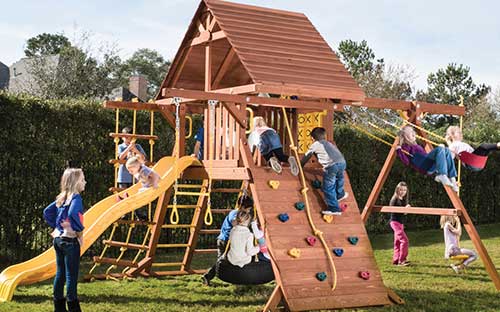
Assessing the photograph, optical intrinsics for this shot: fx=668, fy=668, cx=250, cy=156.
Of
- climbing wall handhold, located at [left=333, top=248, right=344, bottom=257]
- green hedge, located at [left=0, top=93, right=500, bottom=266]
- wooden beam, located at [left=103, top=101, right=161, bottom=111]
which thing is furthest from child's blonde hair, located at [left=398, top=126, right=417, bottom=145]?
green hedge, located at [left=0, top=93, right=500, bottom=266]

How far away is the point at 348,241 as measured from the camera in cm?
834

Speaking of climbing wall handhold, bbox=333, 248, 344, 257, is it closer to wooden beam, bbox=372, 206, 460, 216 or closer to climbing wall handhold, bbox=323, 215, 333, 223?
climbing wall handhold, bbox=323, 215, 333, 223

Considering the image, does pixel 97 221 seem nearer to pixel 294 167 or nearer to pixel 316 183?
pixel 294 167

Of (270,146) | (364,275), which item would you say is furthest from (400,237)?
(270,146)

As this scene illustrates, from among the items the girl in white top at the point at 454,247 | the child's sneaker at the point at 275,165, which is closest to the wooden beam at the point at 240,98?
the child's sneaker at the point at 275,165

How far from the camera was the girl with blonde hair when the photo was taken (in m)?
7.12

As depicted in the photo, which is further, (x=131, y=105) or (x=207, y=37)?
(x=131, y=105)

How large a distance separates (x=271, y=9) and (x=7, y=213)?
5.75 m

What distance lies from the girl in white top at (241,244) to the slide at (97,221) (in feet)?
4.29

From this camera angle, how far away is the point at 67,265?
7.17 m

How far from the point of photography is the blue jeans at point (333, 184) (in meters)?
8.43

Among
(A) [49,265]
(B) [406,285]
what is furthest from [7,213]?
(B) [406,285]

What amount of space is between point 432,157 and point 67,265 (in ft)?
17.1

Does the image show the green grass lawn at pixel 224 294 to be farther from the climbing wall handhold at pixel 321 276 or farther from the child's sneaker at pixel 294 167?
the child's sneaker at pixel 294 167
